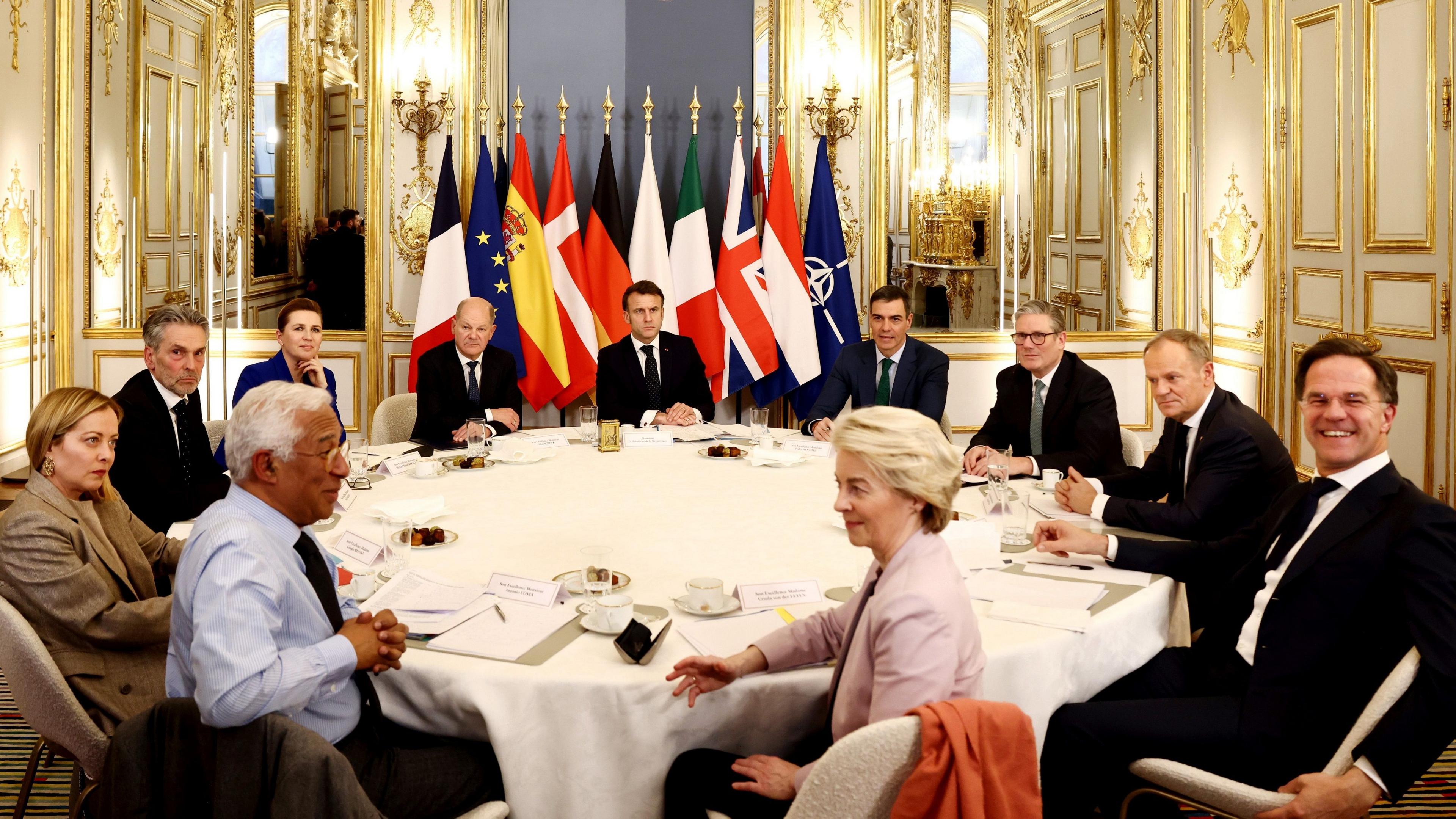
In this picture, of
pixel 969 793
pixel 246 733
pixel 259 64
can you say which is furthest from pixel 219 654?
pixel 259 64

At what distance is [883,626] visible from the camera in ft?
5.81

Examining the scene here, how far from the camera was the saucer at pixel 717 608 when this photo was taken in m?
2.27

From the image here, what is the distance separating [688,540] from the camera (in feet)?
9.36

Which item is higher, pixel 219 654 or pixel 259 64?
pixel 259 64

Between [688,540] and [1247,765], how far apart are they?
1.33 meters

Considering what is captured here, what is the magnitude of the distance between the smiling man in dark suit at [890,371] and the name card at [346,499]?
2.04 meters

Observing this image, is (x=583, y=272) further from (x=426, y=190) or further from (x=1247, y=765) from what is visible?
(x=1247, y=765)

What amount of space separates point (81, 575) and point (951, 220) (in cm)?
567

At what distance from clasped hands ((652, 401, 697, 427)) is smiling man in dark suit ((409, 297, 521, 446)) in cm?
67

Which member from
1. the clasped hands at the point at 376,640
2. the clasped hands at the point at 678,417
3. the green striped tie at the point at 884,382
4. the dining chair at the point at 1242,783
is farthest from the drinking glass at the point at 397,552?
the green striped tie at the point at 884,382

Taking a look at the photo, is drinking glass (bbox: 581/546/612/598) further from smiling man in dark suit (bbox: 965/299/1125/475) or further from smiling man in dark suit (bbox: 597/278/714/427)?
smiling man in dark suit (bbox: 597/278/714/427)

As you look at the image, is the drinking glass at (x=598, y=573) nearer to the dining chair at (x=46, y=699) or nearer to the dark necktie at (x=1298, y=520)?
the dining chair at (x=46, y=699)

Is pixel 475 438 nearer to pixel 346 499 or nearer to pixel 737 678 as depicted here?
pixel 346 499

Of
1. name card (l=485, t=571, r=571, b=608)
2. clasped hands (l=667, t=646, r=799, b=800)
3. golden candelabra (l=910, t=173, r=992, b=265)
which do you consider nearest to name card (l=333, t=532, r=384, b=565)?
name card (l=485, t=571, r=571, b=608)
